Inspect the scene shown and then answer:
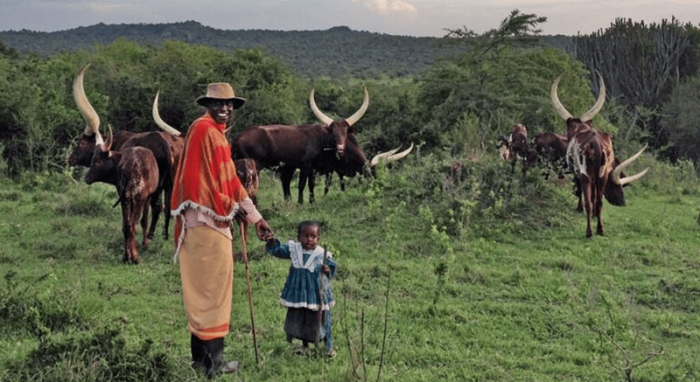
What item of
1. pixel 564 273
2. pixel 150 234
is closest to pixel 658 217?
pixel 564 273

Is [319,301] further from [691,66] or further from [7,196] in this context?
[691,66]

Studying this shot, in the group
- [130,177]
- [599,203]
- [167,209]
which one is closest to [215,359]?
[130,177]

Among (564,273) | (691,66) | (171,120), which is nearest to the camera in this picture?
(564,273)

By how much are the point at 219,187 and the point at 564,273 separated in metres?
4.42

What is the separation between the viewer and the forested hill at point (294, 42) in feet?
231

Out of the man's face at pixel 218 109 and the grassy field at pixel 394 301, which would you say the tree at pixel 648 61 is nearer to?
the grassy field at pixel 394 301

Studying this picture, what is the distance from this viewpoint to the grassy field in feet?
15.2

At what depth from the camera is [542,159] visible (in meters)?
10.9

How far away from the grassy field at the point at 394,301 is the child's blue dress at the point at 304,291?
0.19 m

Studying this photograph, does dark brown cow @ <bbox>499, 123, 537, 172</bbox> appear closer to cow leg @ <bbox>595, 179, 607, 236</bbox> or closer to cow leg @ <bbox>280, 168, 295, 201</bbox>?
cow leg @ <bbox>595, 179, 607, 236</bbox>

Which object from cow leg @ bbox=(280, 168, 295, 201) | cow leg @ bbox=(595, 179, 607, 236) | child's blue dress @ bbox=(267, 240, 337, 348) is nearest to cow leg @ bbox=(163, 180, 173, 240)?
cow leg @ bbox=(280, 168, 295, 201)

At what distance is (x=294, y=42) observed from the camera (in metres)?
87.1

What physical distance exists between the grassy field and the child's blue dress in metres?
0.19

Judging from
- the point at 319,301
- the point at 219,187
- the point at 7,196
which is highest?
the point at 219,187
